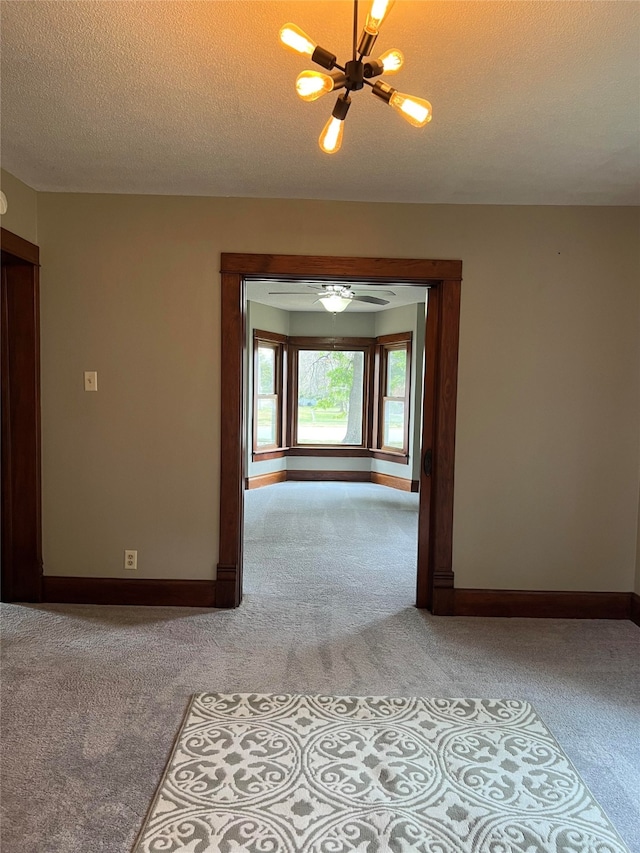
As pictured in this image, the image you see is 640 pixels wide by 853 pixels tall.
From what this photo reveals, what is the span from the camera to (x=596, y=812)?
1.71 metres

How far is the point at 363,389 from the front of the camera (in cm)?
809

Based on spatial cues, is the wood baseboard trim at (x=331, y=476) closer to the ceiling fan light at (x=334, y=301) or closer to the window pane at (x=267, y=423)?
the window pane at (x=267, y=423)

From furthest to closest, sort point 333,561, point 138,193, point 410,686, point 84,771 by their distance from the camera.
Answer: point 333,561 → point 138,193 → point 410,686 → point 84,771

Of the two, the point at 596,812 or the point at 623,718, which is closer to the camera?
the point at 596,812

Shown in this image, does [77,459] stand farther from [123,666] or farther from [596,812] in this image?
[596,812]

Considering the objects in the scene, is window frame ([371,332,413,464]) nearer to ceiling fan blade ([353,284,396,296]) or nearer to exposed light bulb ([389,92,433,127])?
ceiling fan blade ([353,284,396,296])

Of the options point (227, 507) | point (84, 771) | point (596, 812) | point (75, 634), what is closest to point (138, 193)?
point (227, 507)

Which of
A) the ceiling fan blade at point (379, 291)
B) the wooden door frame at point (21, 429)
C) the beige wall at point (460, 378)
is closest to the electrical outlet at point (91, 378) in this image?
the beige wall at point (460, 378)

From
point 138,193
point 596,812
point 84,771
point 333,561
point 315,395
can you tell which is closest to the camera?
point 596,812

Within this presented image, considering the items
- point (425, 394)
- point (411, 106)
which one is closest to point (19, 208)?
point (411, 106)

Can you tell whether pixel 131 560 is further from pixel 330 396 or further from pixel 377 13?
pixel 330 396

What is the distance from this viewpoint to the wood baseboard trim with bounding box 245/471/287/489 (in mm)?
7084

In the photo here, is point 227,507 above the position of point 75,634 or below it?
above

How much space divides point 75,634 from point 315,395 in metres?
5.64
